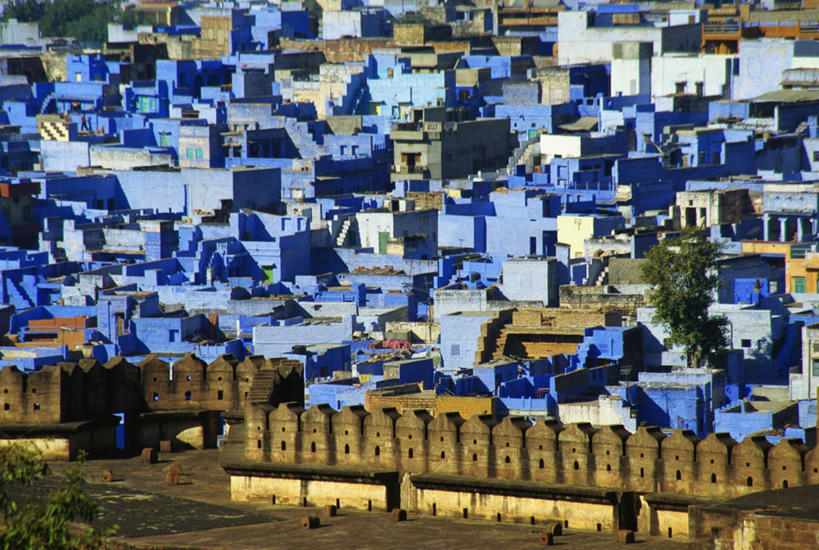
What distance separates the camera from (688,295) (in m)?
42.7

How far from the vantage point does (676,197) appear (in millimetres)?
55406

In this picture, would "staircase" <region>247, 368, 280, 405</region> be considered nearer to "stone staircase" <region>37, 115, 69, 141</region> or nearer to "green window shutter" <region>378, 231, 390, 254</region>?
Result: "green window shutter" <region>378, 231, 390, 254</region>

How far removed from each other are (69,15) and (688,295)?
7398 cm

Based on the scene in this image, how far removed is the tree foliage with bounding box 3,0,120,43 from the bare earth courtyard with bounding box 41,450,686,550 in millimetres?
83590

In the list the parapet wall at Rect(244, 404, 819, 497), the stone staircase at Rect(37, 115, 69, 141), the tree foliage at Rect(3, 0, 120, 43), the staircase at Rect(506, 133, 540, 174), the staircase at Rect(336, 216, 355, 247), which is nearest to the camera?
the parapet wall at Rect(244, 404, 819, 497)

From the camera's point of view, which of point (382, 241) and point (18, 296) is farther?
point (382, 241)

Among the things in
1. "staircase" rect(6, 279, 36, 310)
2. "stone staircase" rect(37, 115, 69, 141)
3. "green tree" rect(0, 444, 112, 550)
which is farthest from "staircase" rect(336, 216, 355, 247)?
"green tree" rect(0, 444, 112, 550)

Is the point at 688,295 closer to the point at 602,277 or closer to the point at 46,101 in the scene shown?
the point at 602,277

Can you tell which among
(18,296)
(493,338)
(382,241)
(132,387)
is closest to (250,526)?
(132,387)

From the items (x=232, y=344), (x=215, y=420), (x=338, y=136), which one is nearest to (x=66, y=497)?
(x=215, y=420)

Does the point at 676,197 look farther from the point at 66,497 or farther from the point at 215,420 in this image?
the point at 66,497

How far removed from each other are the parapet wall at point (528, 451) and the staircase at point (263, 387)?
0.36 metres

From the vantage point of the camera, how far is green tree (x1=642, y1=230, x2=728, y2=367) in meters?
41.8

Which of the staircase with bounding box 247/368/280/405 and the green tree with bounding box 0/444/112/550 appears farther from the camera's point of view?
the staircase with bounding box 247/368/280/405
